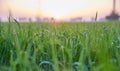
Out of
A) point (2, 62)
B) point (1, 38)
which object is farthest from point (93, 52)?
point (1, 38)

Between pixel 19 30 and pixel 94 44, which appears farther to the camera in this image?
pixel 19 30

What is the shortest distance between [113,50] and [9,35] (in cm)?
106

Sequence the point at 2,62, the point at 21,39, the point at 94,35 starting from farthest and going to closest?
1. the point at 94,35
2. the point at 21,39
3. the point at 2,62

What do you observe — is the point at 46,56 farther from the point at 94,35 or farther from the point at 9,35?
the point at 94,35

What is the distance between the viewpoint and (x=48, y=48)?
8.46ft

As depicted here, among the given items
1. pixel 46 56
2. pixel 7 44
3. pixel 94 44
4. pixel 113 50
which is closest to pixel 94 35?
pixel 94 44

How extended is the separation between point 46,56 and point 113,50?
1.98 ft

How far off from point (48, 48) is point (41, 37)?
0.54m

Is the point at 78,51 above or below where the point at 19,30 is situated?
below

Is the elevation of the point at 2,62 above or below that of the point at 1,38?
below

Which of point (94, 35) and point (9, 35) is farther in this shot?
point (94, 35)

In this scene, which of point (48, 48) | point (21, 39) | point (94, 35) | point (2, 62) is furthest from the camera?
point (94, 35)

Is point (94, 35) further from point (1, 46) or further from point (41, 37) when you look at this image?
point (1, 46)

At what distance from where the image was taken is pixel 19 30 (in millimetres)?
3033
